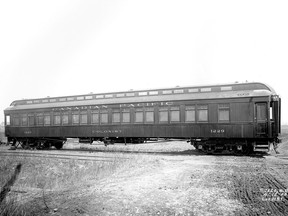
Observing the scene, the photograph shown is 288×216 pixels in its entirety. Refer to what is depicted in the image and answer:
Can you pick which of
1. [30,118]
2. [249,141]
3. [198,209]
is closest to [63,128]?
[30,118]

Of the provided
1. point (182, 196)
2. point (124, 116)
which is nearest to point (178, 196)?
point (182, 196)

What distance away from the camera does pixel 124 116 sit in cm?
1700

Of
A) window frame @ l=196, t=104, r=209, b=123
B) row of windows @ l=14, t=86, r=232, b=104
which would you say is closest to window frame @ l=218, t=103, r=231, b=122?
window frame @ l=196, t=104, r=209, b=123

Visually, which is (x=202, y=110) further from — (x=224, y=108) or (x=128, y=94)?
(x=128, y=94)

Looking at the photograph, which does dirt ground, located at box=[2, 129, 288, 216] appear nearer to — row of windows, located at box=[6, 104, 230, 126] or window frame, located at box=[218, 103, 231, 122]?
window frame, located at box=[218, 103, 231, 122]

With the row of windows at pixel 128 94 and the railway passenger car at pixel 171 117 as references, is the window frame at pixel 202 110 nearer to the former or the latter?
the railway passenger car at pixel 171 117

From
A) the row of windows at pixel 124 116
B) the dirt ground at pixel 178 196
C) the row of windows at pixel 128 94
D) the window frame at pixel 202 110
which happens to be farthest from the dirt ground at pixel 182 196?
the row of windows at pixel 128 94

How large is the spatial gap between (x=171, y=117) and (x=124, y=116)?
326cm

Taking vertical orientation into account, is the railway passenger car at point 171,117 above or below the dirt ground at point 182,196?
above

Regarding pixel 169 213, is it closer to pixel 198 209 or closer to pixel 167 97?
pixel 198 209

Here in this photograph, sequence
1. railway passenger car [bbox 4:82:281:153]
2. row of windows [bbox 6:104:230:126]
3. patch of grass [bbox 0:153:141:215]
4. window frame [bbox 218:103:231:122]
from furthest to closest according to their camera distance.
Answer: row of windows [bbox 6:104:230:126] < window frame [bbox 218:103:231:122] < railway passenger car [bbox 4:82:281:153] < patch of grass [bbox 0:153:141:215]

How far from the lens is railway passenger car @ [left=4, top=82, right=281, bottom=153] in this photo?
13602 mm

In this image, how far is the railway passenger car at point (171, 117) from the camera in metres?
13.6

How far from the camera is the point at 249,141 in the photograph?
13.9 m
